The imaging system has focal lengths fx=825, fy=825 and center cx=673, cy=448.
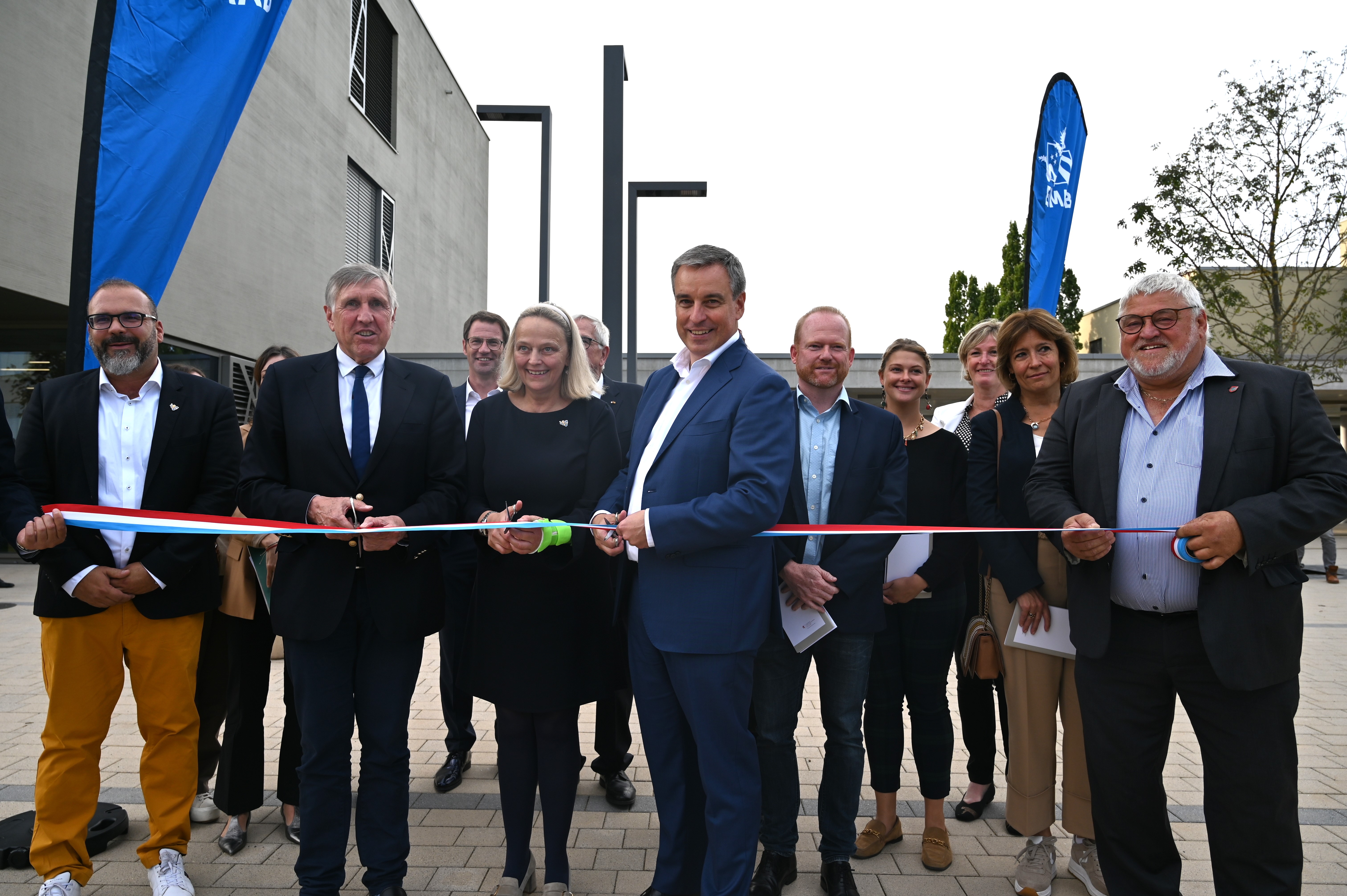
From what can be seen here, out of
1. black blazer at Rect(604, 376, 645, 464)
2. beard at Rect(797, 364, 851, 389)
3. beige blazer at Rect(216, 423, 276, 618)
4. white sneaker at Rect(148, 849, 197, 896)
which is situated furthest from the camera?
black blazer at Rect(604, 376, 645, 464)

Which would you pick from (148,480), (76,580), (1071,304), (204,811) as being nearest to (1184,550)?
(148,480)

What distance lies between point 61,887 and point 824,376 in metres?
3.51

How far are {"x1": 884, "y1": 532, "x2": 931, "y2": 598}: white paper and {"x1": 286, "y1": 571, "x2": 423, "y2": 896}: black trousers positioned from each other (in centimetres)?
200

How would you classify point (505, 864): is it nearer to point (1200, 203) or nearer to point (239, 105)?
point (239, 105)

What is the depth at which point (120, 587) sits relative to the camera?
123 inches

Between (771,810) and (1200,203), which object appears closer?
(771,810)

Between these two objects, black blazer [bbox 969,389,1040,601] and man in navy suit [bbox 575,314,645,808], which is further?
man in navy suit [bbox 575,314,645,808]

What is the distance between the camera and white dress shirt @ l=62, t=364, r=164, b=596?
3.25m

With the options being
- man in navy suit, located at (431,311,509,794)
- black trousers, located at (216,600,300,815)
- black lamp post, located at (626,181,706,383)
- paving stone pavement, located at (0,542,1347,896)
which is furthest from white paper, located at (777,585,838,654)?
black lamp post, located at (626,181,706,383)

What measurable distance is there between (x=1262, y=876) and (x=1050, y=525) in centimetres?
123

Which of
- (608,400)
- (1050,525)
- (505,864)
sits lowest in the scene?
(505,864)

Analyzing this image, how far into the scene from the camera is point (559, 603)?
3158 millimetres

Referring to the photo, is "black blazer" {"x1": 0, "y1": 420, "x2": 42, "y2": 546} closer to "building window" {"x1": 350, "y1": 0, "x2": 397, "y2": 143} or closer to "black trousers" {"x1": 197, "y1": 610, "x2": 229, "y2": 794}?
"black trousers" {"x1": 197, "y1": 610, "x2": 229, "y2": 794}

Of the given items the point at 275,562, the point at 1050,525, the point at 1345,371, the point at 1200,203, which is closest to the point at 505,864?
the point at 275,562
